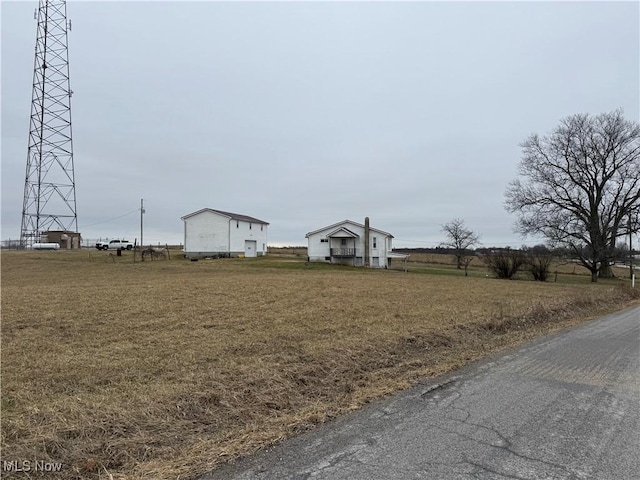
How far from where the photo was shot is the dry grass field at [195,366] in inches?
146

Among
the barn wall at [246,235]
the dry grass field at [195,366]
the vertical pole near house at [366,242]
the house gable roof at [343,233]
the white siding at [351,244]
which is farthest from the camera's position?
the white siding at [351,244]

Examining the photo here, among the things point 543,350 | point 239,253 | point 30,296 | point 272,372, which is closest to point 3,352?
point 272,372

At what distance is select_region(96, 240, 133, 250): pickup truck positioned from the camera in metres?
56.6

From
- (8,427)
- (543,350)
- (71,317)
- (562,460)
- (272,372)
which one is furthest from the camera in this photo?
(71,317)

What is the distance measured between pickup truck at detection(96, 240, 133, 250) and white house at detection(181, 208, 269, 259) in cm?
1590

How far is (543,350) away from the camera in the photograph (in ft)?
26.9

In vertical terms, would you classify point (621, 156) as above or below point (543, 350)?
above

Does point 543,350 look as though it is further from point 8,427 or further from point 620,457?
point 8,427

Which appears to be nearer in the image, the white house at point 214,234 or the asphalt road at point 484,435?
the asphalt road at point 484,435

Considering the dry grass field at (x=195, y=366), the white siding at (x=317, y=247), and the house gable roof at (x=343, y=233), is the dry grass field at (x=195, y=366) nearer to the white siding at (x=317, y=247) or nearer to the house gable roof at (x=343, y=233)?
the house gable roof at (x=343, y=233)

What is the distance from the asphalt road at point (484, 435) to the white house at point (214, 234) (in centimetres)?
4115

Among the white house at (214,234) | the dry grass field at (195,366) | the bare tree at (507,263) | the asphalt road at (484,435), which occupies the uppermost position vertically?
the white house at (214,234)

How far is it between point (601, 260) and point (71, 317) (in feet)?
136

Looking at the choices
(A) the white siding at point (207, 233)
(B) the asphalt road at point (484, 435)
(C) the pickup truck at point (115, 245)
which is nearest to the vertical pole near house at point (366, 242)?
(A) the white siding at point (207, 233)
